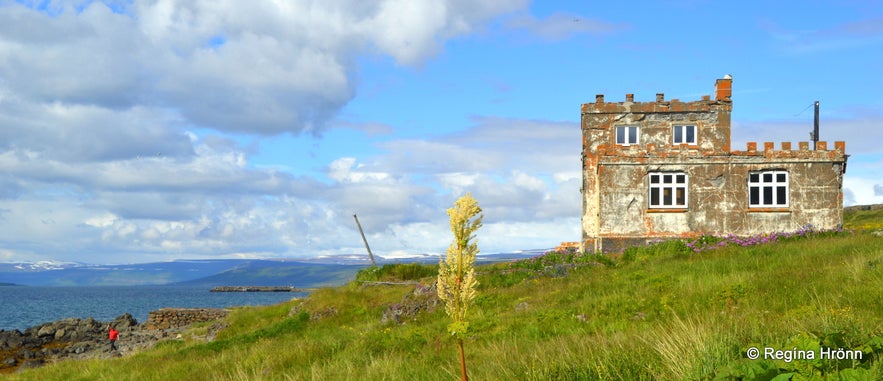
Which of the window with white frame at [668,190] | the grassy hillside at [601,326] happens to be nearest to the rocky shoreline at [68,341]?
the grassy hillside at [601,326]

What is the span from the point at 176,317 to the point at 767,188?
4120 centimetres

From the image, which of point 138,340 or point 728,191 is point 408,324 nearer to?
point 728,191

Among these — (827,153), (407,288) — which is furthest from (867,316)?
(827,153)

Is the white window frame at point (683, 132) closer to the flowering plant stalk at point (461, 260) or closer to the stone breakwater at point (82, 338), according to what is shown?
the stone breakwater at point (82, 338)

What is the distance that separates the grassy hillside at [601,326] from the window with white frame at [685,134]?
8.67 metres

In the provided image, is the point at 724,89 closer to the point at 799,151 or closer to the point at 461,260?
the point at 799,151

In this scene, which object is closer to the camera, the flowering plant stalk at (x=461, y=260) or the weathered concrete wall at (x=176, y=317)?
the flowering plant stalk at (x=461, y=260)

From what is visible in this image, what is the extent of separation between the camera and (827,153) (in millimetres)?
32812

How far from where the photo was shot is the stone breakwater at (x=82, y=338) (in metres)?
31.8

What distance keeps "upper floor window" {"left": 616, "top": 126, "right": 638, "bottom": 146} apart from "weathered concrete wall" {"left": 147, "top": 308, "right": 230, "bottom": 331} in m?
30.7

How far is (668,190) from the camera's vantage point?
33375 millimetres

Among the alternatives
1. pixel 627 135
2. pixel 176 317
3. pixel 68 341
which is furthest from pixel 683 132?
pixel 68 341

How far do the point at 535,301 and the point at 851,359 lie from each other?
12.6 m

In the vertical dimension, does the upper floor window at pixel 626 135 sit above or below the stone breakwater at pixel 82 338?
above
